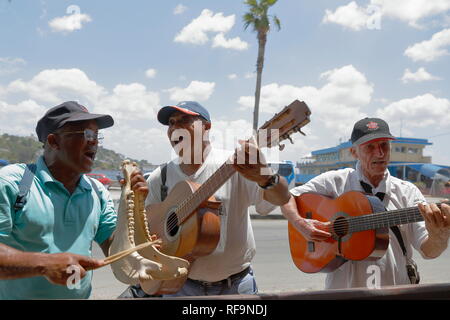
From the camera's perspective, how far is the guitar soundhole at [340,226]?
2.76 meters

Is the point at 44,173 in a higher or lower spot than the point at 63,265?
higher

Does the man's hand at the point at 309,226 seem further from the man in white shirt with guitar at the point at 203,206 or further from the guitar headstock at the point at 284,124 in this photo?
the guitar headstock at the point at 284,124

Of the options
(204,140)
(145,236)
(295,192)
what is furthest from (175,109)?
(295,192)

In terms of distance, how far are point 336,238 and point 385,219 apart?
515mm

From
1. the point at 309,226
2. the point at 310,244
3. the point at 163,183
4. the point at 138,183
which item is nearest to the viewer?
the point at 138,183

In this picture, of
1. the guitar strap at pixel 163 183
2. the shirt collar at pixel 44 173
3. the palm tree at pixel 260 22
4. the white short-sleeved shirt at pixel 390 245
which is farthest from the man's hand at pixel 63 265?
the palm tree at pixel 260 22

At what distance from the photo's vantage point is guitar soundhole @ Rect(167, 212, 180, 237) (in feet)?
7.66

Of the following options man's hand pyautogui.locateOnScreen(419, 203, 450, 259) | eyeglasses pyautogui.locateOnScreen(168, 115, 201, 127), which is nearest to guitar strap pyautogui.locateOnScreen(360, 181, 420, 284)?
man's hand pyautogui.locateOnScreen(419, 203, 450, 259)

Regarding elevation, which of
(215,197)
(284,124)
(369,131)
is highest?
(369,131)

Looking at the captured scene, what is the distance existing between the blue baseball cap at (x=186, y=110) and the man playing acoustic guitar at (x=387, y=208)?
42.6 inches

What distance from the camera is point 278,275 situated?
19.1ft

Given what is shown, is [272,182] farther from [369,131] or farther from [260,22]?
[260,22]

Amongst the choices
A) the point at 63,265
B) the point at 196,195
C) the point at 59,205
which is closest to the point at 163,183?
the point at 196,195
